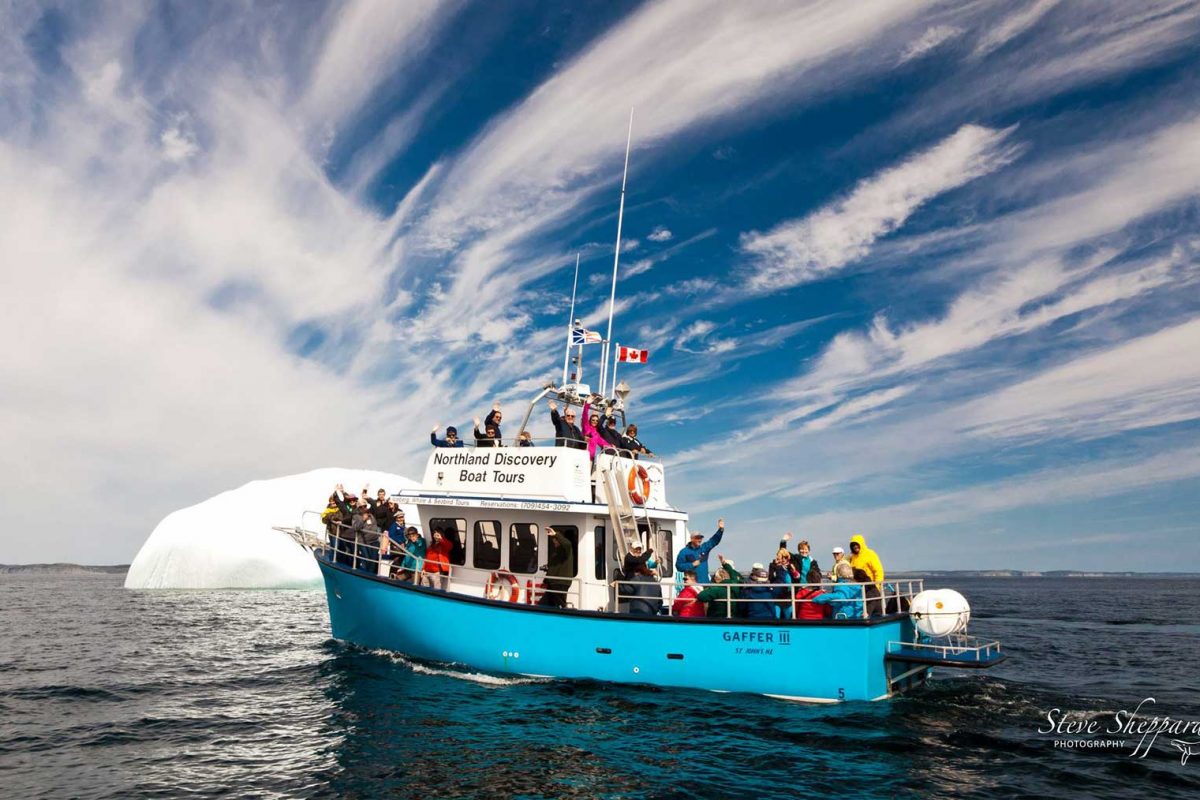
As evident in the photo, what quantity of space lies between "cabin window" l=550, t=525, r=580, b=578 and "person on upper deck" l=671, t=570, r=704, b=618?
2310 mm

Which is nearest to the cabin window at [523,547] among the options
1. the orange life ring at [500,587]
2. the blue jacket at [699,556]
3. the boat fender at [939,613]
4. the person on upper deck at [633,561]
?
the orange life ring at [500,587]

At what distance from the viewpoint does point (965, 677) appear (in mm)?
17438

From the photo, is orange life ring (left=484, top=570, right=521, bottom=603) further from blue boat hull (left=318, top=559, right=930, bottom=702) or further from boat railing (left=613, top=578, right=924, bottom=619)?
boat railing (left=613, top=578, right=924, bottom=619)

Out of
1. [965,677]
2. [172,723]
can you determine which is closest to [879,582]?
A: [965,677]

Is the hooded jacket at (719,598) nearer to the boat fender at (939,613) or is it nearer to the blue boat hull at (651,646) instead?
the blue boat hull at (651,646)

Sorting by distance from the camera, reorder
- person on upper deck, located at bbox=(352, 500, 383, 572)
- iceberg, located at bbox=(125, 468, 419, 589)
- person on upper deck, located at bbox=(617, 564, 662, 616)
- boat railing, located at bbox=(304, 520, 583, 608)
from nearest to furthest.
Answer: person on upper deck, located at bbox=(617, 564, 662, 616), boat railing, located at bbox=(304, 520, 583, 608), person on upper deck, located at bbox=(352, 500, 383, 572), iceberg, located at bbox=(125, 468, 419, 589)

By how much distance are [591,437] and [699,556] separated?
3395 mm

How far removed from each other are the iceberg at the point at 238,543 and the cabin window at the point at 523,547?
45.0 m

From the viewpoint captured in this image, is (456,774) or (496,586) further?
(496,586)

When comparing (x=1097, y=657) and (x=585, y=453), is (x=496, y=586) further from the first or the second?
(x=1097, y=657)

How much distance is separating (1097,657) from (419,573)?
24122 millimetres

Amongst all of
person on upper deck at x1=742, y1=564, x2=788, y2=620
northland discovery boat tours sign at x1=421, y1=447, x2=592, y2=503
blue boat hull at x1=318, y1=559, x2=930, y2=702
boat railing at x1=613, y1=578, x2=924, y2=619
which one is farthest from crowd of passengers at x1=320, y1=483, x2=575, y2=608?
person on upper deck at x1=742, y1=564, x2=788, y2=620

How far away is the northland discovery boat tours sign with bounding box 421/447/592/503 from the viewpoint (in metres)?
14.6

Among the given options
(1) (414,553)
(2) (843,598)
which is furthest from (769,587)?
(1) (414,553)
